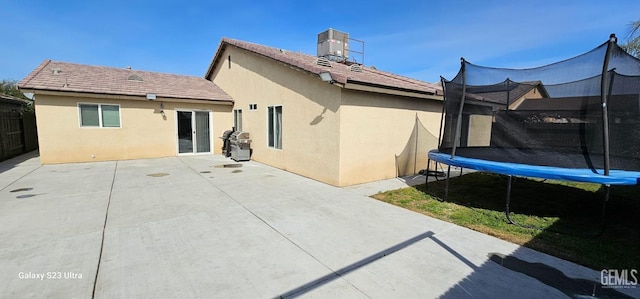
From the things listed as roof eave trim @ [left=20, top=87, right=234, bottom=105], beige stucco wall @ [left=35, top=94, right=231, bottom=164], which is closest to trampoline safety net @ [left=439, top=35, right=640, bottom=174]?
roof eave trim @ [left=20, top=87, right=234, bottom=105]

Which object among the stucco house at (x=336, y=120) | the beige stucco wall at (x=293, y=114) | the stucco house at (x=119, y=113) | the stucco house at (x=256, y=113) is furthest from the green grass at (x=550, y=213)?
the stucco house at (x=119, y=113)

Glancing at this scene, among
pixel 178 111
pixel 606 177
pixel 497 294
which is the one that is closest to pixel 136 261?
pixel 497 294

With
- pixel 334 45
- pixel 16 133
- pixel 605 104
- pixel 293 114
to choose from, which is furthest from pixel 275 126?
pixel 16 133

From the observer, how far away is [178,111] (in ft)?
39.3

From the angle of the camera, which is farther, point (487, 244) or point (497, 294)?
point (487, 244)

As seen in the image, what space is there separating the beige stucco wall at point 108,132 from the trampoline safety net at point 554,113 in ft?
35.2

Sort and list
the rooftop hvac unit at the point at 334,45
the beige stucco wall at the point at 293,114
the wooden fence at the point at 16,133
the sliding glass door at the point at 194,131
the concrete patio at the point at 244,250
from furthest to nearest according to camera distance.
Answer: the rooftop hvac unit at the point at 334,45 → the sliding glass door at the point at 194,131 → the wooden fence at the point at 16,133 → the beige stucco wall at the point at 293,114 → the concrete patio at the point at 244,250

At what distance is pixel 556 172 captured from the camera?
4.19 meters

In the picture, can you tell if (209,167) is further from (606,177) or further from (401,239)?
(606,177)

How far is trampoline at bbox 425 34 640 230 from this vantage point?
408 cm

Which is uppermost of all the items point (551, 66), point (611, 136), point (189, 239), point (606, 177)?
point (551, 66)

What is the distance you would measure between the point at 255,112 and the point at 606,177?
9704 mm

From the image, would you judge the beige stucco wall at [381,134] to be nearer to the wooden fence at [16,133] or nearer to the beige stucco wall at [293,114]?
the beige stucco wall at [293,114]

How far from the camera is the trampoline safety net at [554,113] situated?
13.5 ft
